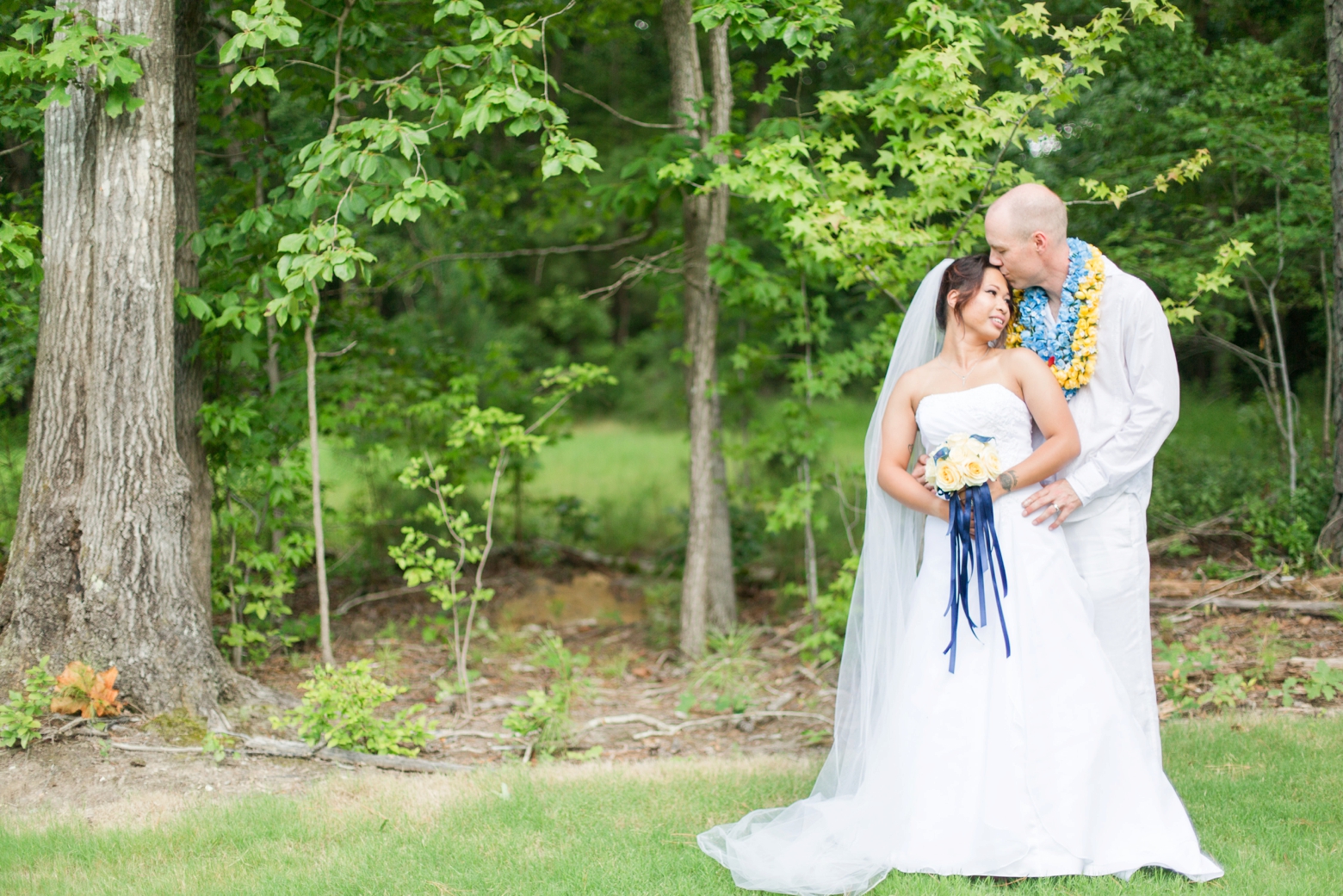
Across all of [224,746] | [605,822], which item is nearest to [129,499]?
[224,746]

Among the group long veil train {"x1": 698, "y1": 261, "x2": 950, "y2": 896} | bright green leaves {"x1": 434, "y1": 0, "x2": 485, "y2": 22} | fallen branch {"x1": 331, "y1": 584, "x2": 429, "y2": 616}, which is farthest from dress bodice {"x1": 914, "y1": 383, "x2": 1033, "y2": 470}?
fallen branch {"x1": 331, "y1": 584, "x2": 429, "y2": 616}

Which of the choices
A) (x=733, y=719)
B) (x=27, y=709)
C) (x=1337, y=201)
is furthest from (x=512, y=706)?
(x=1337, y=201)

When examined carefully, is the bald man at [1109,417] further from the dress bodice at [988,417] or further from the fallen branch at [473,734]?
the fallen branch at [473,734]

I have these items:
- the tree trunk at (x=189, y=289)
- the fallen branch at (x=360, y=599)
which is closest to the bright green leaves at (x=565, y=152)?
the tree trunk at (x=189, y=289)

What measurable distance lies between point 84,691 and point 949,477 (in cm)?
376

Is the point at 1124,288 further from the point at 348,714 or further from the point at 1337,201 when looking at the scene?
the point at 348,714

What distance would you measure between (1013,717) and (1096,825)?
1.28 feet

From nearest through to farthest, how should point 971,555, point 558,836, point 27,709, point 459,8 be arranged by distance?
point 971,555 → point 558,836 → point 27,709 → point 459,8

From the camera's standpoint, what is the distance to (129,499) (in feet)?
15.2

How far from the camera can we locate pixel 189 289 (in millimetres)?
5121

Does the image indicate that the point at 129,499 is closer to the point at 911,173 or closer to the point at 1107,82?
the point at 911,173

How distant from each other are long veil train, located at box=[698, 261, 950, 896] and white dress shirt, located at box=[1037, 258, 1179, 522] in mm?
538

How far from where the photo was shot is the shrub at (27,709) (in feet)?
13.8

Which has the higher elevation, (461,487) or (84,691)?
(461,487)
